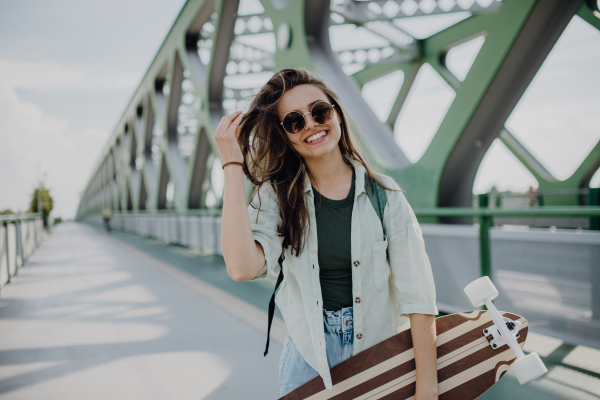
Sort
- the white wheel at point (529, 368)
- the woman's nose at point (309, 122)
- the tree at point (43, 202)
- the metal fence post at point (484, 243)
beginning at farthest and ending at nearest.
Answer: the tree at point (43, 202), the metal fence post at point (484, 243), the woman's nose at point (309, 122), the white wheel at point (529, 368)

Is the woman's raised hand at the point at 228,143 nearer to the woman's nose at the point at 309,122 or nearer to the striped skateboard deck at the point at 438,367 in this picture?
the woman's nose at the point at 309,122

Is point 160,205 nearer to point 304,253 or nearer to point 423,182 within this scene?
point 423,182

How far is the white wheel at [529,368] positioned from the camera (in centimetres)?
121

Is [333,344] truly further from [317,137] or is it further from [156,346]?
[156,346]

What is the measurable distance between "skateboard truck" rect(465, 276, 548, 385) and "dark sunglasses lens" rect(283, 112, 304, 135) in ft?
2.50

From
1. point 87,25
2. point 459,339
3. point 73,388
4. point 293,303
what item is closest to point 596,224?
point 459,339

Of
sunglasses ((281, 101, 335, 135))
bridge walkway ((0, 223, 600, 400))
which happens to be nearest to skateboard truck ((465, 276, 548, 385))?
sunglasses ((281, 101, 335, 135))

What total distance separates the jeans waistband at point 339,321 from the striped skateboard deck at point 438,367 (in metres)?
0.10

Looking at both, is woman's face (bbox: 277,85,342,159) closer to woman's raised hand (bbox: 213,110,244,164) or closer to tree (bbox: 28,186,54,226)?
woman's raised hand (bbox: 213,110,244,164)

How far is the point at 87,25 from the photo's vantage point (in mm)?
12164

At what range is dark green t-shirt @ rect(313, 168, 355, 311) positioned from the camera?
54.6 inches

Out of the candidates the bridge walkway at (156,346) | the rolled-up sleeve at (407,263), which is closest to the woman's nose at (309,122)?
the rolled-up sleeve at (407,263)

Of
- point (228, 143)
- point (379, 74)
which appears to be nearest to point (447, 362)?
point (228, 143)

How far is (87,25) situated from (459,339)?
1394 cm
